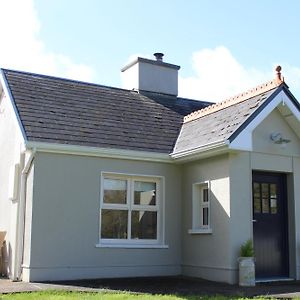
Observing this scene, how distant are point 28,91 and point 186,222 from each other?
5598 millimetres

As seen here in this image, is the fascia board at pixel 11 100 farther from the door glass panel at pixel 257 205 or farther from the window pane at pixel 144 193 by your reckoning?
the door glass panel at pixel 257 205

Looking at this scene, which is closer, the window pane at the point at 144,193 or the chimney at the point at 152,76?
the window pane at the point at 144,193

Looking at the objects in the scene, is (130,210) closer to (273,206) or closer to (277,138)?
(273,206)

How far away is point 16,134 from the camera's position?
1408 centimetres

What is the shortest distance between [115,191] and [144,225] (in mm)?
1239

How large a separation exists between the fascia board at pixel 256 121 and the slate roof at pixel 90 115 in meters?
2.60

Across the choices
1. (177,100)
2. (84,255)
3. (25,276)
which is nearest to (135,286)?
(84,255)

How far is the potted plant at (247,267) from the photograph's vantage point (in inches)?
458

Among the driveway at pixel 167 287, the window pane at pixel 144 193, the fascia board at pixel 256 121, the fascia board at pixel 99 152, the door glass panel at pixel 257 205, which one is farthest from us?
the window pane at pixel 144 193

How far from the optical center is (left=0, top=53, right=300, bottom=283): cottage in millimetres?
12227

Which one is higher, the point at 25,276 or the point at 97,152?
the point at 97,152

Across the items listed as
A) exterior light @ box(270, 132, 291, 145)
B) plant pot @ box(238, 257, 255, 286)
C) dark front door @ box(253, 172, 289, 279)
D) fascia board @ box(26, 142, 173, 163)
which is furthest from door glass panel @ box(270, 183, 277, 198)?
fascia board @ box(26, 142, 173, 163)

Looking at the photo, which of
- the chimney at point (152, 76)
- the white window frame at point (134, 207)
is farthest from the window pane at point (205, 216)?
the chimney at point (152, 76)

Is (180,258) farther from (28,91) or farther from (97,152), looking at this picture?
(28,91)
